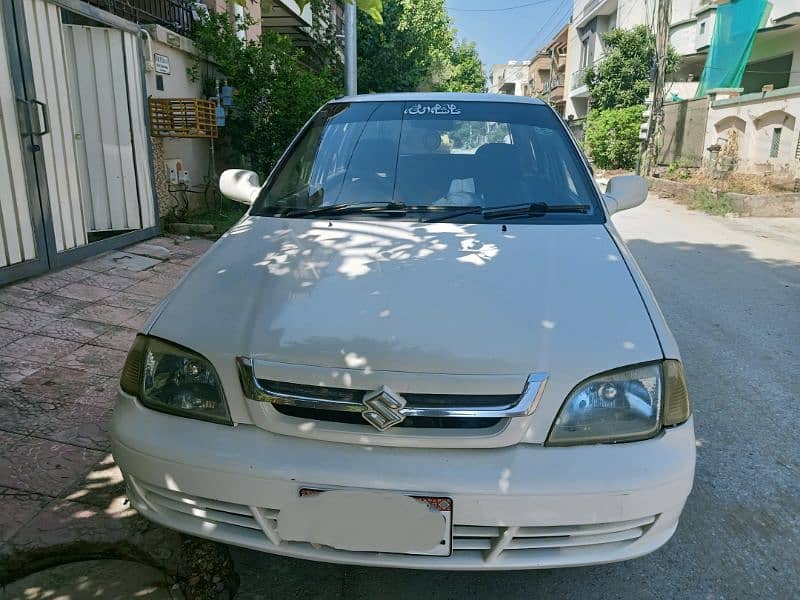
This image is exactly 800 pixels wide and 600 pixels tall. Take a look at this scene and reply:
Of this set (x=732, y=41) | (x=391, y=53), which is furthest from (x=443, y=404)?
(x=391, y=53)

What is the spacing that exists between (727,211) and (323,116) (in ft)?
33.3

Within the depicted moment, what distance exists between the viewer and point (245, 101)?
30.9ft

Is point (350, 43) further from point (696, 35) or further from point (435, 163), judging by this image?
point (696, 35)

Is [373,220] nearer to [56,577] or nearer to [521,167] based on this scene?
[521,167]

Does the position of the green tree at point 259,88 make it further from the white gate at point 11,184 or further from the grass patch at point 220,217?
the white gate at point 11,184

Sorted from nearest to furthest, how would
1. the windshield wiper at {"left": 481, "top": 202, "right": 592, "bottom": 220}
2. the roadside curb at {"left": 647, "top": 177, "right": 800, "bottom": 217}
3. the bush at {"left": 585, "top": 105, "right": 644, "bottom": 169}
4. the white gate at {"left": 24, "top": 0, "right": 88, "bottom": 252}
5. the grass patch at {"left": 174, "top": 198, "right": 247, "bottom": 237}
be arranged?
the windshield wiper at {"left": 481, "top": 202, "right": 592, "bottom": 220}, the white gate at {"left": 24, "top": 0, "right": 88, "bottom": 252}, the grass patch at {"left": 174, "top": 198, "right": 247, "bottom": 237}, the roadside curb at {"left": 647, "top": 177, "right": 800, "bottom": 217}, the bush at {"left": 585, "top": 105, "right": 644, "bottom": 169}

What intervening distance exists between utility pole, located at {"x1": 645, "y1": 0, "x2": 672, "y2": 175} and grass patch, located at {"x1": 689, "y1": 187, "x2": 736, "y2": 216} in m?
5.26

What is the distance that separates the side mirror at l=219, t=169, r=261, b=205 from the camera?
3.42m

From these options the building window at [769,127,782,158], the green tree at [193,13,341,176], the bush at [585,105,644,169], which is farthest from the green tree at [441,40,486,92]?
the green tree at [193,13,341,176]

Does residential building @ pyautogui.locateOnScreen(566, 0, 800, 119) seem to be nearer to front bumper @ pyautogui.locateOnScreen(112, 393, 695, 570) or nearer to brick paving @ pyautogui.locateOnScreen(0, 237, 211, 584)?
brick paving @ pyautogui.locateOnScreen(0, 237, 211, 584)

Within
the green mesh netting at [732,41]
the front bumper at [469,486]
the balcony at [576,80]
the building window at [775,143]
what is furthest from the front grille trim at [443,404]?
the balcony at [576,80]

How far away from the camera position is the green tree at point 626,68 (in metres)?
24.5

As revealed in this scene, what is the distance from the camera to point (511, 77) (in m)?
71.5

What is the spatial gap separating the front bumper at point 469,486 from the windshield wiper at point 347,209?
125 cm
